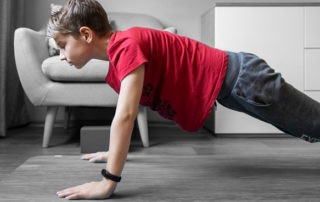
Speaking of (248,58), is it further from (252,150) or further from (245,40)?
(245,40)

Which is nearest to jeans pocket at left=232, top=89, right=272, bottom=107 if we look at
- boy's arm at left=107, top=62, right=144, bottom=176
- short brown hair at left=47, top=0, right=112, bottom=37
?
boy's arm at left=107, top=62, right=144, bottom=176

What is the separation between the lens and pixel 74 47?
83 centimetres

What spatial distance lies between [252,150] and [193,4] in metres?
1.33

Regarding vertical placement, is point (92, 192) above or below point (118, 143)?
below

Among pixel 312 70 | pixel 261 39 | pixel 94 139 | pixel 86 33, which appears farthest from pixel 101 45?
pixel 312 70

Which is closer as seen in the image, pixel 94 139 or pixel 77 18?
pixel 77 18

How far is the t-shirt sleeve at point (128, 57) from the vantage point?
742 millimetres

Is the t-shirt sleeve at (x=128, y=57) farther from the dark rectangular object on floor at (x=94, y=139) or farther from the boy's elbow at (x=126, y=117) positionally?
the dark rectangular object on floor at (x=94, y=139)

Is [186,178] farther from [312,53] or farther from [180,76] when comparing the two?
[312,53]

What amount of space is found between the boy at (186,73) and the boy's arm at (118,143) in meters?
0.10

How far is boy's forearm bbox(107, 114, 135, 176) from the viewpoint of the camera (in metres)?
0.71

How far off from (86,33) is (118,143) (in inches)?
11.6

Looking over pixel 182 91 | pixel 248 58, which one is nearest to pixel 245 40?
pixel 248 58

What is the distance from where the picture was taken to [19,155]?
1421 mm
